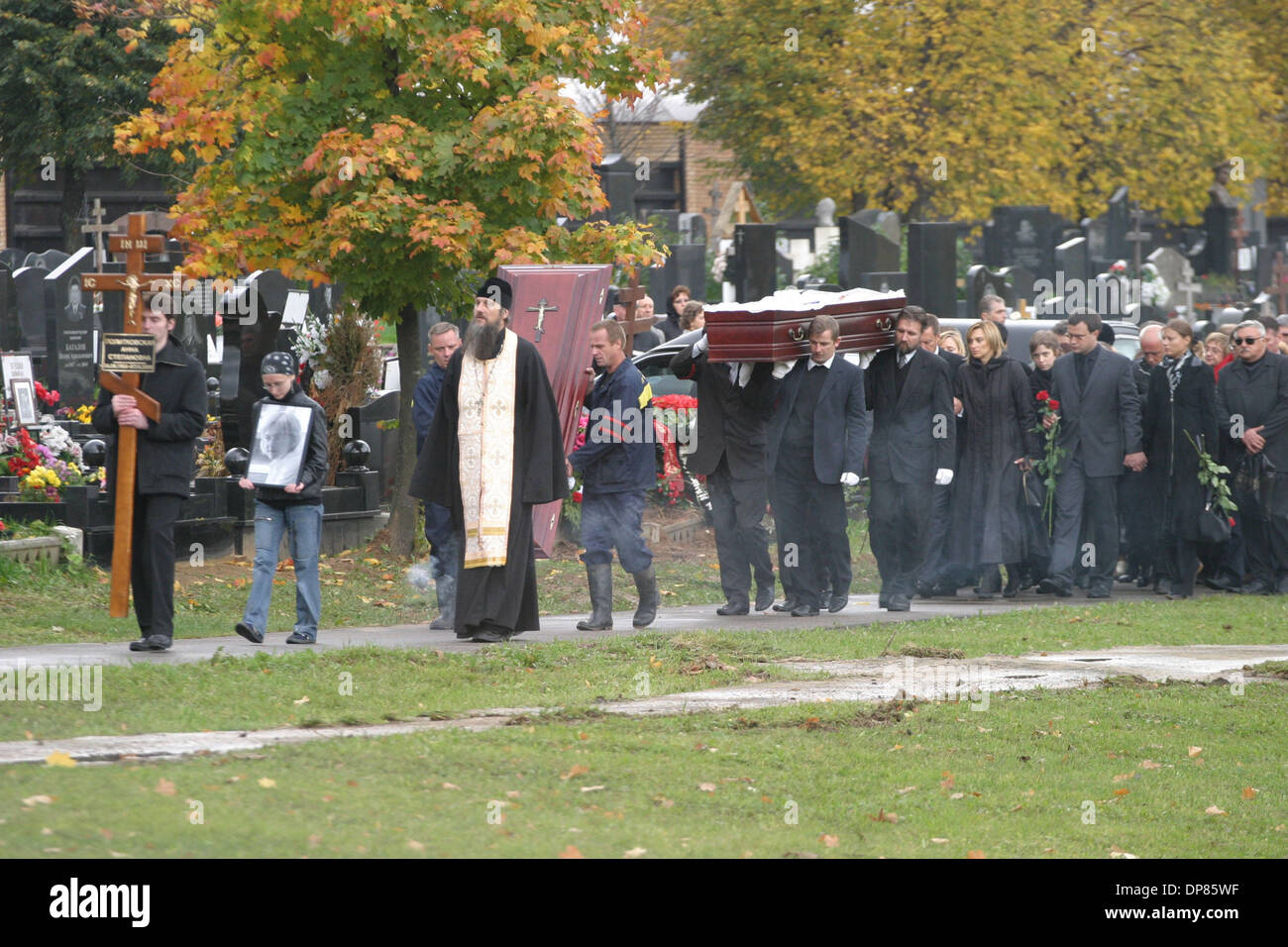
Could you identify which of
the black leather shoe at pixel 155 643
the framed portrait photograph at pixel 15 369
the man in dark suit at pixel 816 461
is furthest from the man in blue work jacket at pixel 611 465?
the framed portrait photograph at pixel 15 369

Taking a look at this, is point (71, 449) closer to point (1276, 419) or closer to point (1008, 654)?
point (1008, 654)

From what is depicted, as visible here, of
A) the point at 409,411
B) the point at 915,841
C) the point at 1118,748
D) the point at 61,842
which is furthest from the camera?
the point at 409,411

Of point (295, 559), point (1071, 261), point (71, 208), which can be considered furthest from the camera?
point (71, 208)

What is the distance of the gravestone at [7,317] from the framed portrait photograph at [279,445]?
9.38 metres

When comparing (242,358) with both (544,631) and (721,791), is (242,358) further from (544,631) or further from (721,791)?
(721,791)

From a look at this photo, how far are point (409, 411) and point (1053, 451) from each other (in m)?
5.34

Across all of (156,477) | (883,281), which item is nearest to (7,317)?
(883,281)

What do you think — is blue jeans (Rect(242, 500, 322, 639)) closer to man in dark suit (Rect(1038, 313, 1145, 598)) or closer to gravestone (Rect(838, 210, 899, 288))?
man in dark suit (Rect(1038, 313, 1145, 598))

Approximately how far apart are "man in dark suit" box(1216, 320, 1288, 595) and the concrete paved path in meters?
0.96

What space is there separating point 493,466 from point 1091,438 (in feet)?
17.3

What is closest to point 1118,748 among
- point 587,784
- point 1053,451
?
point 587,784

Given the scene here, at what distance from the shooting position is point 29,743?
295 inches

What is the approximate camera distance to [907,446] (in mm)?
13422

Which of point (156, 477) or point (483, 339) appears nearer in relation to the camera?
point (156, 477)
